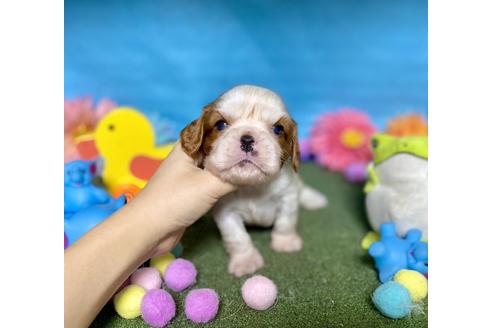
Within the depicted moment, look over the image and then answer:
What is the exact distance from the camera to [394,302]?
1682mm

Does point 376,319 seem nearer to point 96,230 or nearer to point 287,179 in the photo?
point 287,179

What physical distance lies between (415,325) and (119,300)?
3.70 ft

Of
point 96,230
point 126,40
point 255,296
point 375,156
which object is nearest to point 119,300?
point 96,230

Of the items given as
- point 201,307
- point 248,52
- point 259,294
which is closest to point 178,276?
point 201,307

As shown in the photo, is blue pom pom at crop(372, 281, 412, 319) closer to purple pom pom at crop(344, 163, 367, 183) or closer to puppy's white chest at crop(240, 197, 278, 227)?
puppy's white chest at crop(240, 197, 278, 227)

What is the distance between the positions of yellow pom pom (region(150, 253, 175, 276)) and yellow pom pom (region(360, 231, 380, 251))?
1073mm

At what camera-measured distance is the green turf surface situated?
1700 millimetres

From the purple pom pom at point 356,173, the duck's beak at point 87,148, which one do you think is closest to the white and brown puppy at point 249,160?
the duck's beak at point 87,148

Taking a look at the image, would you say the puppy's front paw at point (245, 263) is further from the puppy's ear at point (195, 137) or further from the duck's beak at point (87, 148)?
the duck's beak at point (87, 148)

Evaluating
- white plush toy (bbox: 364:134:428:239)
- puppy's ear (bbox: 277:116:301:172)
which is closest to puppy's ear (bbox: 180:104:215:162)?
puppy's ear (bbox: 277:116:301:172)

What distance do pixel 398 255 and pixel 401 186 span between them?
0.39 metres

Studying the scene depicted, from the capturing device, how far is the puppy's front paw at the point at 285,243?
2.39m

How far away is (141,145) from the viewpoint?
278cm

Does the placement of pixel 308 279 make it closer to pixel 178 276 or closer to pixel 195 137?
pixel 178 276
